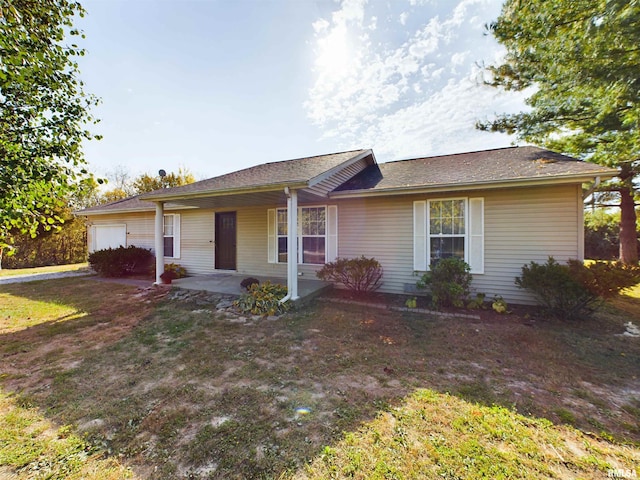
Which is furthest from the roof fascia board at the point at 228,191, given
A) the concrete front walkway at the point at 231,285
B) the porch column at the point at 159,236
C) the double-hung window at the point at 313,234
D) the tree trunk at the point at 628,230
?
the tree trunk at the point at 628,230

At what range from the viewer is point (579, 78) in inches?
244

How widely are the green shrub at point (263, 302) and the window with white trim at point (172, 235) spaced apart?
582 centimetres

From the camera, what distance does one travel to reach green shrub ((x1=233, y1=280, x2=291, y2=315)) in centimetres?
566

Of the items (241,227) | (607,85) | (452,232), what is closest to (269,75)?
(241,227)

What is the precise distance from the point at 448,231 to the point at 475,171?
155 centimetres

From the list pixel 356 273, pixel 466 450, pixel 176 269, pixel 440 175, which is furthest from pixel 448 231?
pixel 176 269

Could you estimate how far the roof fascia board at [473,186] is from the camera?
4938 millimetres

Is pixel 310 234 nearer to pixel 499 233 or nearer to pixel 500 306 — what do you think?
pixel 499 233

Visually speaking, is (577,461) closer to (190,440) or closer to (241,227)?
(190,440)

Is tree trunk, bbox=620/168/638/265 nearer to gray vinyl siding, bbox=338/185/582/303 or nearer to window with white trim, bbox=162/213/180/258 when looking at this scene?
gray vinyl siding, bbox=338/185/582/303

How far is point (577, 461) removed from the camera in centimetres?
197

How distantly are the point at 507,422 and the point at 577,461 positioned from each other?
467 mm

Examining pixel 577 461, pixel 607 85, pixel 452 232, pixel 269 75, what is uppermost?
pixel 269 75

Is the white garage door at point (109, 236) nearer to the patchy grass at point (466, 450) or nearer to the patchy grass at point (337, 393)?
the patchy grass at point (337, 393)
